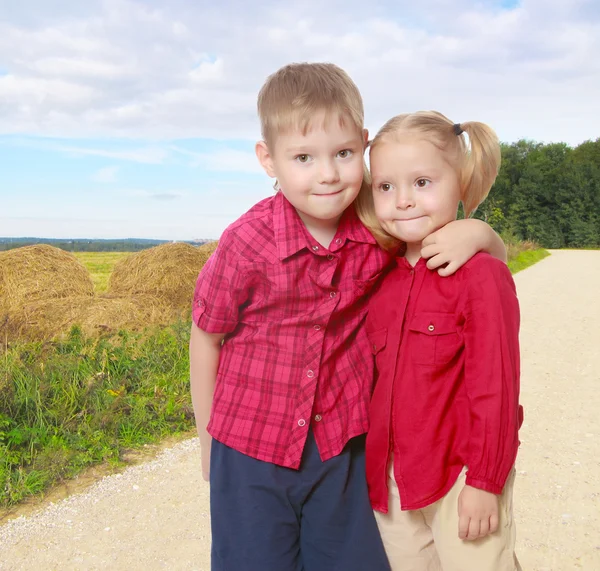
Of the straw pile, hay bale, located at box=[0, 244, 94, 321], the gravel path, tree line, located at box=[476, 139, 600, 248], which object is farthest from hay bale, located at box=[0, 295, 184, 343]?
tree line, located at box=[476, 139, 600, 248]

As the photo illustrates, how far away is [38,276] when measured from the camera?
8.13 m

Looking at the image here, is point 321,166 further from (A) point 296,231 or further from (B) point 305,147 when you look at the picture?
(A) point 296,231

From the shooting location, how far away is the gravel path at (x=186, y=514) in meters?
2.89

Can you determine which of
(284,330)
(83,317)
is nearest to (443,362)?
(284,330)

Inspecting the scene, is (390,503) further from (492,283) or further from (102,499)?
(102,499)

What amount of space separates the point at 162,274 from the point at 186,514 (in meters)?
5.72

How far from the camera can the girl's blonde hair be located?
1.76 meters

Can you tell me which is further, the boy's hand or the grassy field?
the grassy field

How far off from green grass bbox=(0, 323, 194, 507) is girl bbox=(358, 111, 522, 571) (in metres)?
2.33

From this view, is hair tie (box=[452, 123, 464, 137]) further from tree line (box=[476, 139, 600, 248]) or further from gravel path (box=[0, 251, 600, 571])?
tree line (box=[476, 139, 600, 248])

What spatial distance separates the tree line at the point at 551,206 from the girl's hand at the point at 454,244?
29.6 m

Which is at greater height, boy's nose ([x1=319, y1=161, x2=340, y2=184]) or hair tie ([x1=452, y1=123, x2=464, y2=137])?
hair tie ([x1=452, y1=123, x2=464, y2=137])

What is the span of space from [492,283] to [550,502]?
2.24 meters

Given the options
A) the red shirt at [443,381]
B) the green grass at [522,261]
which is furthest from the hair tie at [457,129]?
the green grass at [522,261]
